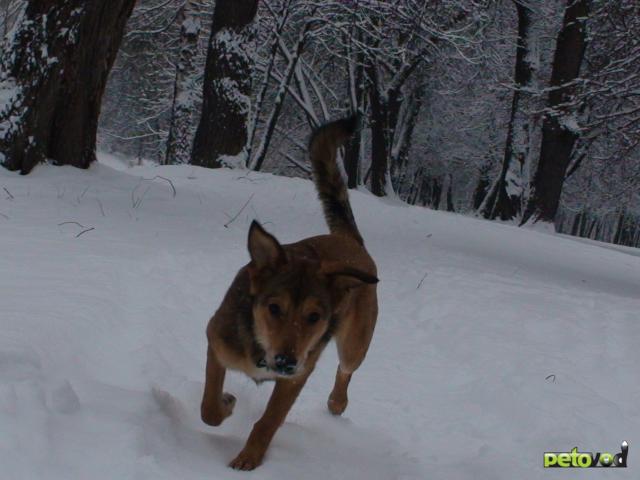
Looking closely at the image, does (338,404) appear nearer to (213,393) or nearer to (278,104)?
(213,393)

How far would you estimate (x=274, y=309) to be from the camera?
3.23m

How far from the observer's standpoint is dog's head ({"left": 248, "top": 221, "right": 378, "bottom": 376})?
313 centimetres

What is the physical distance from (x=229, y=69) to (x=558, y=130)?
820 cm

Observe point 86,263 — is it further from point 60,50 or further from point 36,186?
point 60,50

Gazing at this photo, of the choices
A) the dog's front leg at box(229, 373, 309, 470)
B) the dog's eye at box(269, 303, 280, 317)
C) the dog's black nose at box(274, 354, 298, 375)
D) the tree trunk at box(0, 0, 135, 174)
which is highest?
the tree trunk at box(0, 0, 135, 174)

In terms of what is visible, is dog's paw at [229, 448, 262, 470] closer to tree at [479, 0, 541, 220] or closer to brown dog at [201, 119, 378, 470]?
brown dog at [201, 119, 378, 470]

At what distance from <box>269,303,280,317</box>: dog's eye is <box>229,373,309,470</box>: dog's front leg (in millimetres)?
400

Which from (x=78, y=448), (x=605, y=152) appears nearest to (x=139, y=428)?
(x=78, y=448)

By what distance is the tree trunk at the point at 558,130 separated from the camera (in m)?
15.5

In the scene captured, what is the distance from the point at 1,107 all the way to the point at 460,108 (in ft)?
76.1

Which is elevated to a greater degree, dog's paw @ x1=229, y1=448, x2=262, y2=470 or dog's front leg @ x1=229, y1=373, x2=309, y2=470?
dog's front leg @ x1=229, y1=373, x2=309, y2=470

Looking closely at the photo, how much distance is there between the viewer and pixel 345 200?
16.8ft

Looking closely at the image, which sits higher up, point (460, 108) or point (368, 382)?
point (460, 108)

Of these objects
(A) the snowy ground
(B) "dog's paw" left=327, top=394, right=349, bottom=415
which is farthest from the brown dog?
(B) "dog's paw" left=327, top=394, right=349, bottom=415
